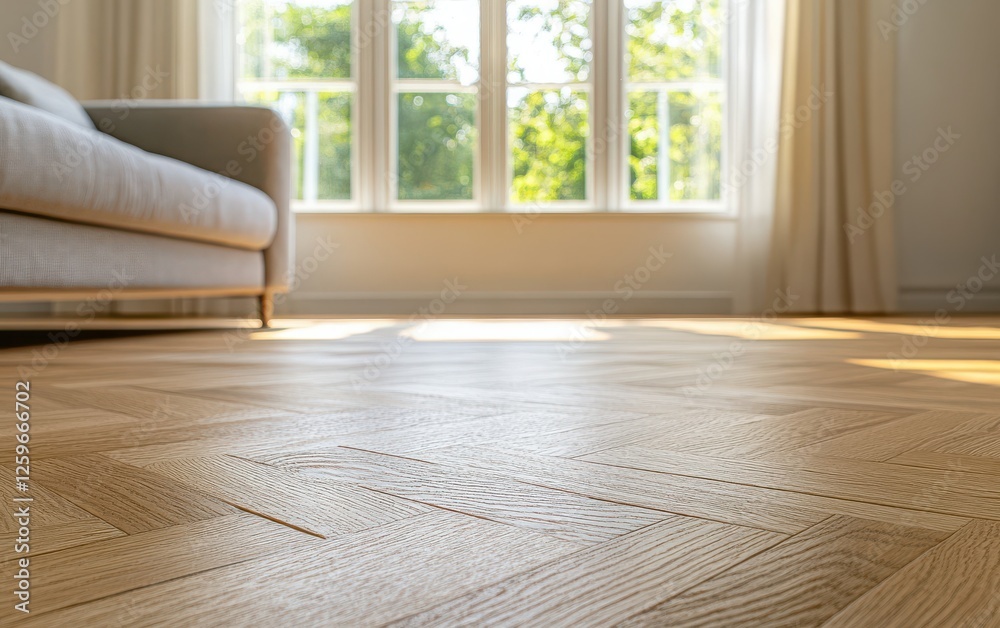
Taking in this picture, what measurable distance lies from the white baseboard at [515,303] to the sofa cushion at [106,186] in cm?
127

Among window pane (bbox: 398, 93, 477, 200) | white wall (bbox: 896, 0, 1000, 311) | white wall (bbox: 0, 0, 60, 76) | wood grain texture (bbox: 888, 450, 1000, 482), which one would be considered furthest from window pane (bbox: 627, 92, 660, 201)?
wood grain texture (bbox: 888, 450, 1000, 482)

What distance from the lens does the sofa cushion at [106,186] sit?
4.45ft

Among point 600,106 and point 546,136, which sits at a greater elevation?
point 600,106

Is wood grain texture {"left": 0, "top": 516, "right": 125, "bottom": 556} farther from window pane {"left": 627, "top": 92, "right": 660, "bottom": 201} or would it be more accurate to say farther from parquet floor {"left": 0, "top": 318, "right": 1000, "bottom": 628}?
window pane {"left": 627, "top": 92, "right": 660, "bottom": 201}

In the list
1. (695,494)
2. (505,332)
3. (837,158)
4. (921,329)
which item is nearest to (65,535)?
(695,494)

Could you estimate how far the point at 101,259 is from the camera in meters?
1.61

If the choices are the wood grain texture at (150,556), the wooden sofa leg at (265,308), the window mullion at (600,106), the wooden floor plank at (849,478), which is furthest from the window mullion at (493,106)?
the wood grain texture at (150,556)

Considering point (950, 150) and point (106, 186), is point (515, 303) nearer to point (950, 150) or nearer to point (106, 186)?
point (950, 150)

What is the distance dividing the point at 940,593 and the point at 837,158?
10.7 ft

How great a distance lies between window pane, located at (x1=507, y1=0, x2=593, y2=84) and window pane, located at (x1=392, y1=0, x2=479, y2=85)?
0.52ft

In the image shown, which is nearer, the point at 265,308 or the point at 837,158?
the point at 265,308

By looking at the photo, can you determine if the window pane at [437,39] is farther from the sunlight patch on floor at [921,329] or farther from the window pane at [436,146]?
the sunlight patch on floor at [921,329]

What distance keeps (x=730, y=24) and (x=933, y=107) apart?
0.87 meters

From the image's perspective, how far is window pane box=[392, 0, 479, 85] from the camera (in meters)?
3.47
